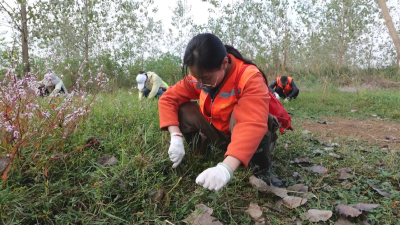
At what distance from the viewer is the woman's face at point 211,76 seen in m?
1.52

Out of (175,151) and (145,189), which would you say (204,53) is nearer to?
(175,151)

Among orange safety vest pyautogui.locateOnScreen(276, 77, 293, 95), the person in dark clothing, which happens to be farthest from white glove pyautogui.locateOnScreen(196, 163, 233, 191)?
orange safety vest pyautogui.locateOnScreen(276, 77, 293, 95)

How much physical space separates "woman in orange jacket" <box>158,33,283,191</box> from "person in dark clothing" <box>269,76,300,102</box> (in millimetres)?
5996

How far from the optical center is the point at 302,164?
2227 millimetres

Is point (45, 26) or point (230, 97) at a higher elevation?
point (45, 26)

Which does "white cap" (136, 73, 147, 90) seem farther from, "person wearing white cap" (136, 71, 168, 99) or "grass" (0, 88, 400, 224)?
"grass" (0, 88, 400, 224)

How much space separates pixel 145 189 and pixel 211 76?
2.42 ft

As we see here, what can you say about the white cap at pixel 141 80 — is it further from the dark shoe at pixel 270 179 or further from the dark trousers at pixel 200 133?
the dark shoe at pixel 270 179

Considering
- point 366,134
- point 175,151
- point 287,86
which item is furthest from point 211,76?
point 287,86

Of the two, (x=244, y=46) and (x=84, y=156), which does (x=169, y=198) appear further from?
(x=244, y=46)

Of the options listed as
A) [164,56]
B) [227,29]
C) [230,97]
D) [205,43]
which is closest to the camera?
[205,43]

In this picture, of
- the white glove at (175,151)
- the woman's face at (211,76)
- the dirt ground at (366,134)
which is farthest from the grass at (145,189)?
the dirt ground at (366,134)

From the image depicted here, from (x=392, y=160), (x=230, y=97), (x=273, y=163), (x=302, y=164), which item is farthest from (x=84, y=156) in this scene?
(x=392, y=160)

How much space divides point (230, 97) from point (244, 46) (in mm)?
14371
